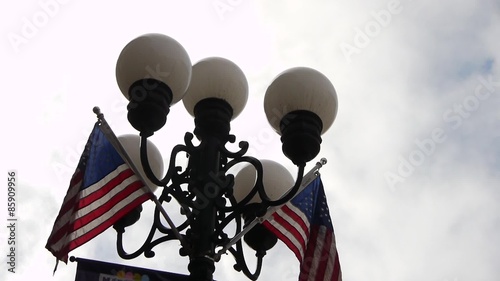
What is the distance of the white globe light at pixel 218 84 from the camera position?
542 centimetres

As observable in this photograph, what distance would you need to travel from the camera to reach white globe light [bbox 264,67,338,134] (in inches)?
200

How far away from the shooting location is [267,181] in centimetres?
590

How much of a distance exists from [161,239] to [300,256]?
1.18 m

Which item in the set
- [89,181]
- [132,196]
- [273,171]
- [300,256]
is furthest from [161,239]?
[273,171]

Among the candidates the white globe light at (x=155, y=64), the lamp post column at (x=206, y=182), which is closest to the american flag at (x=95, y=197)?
the lamp post column at (x=206, y=182)

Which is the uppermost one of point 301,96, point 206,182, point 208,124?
point 301,96

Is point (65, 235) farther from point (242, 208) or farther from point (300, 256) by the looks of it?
point (300, 256)

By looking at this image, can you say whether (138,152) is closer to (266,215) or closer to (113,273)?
(266,215)

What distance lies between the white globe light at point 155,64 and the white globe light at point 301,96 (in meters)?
0.74

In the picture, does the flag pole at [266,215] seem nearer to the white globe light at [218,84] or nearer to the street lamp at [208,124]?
the street lamp at [208,124]

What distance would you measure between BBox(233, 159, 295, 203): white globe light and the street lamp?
0.39 m

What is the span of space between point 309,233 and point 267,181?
0.65 metres

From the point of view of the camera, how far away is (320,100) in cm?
509

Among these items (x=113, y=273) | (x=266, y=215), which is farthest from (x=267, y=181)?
(x=113, y=273)
